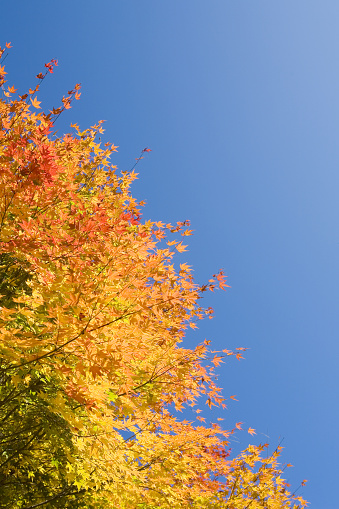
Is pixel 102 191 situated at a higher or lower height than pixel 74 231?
higher

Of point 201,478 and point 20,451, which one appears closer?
point 20,451

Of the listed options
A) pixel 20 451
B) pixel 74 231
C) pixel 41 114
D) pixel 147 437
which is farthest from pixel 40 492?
pixel 41 114

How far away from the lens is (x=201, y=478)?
286 inches

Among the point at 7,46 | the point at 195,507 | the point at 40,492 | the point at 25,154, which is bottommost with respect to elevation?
the point at 40,492

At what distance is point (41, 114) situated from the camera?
550 centimetres

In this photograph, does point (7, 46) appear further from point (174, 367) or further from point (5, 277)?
point (174, 367)

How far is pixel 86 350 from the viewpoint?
2.38 metres

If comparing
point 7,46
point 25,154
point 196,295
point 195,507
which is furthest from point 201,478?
point 7,46

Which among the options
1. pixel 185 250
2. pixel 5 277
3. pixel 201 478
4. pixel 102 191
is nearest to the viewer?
pixel 5 277

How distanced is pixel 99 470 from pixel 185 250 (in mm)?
3112

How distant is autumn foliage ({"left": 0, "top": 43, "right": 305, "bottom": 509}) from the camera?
8.89 feet

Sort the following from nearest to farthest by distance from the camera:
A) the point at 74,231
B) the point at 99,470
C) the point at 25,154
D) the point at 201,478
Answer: the point at 99,470
the point at 74,231
the point at 25,154
the point at 201,478

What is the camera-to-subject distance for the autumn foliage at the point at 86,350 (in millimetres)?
2711

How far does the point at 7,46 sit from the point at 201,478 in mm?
8915
